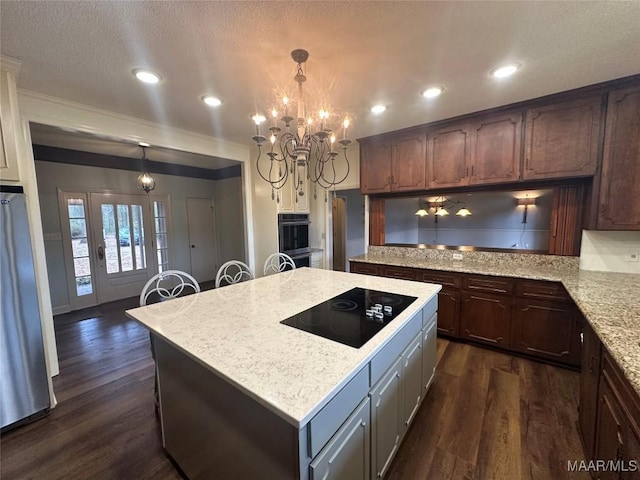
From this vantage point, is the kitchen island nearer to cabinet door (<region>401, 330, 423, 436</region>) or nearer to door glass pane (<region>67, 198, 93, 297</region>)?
cabinet door (<region>401, 330, 423, 436</region>)

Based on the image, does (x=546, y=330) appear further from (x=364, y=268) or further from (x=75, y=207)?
(x=75, y=207)

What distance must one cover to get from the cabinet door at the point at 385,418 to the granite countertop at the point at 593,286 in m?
0.87

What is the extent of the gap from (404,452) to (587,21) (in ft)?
8.93

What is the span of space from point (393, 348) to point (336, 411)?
1.76 feet

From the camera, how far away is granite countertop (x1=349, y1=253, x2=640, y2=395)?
1.13 metres

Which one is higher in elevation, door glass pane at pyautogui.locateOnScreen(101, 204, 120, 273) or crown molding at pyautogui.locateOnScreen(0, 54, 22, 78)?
crown molding at pyautogui.locateOnScreen(0, 54, 22, 78)

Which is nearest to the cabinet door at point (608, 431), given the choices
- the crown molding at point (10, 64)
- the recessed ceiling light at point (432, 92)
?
the recessed ceiling light at point (432, 92)

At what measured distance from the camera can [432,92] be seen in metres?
2.33

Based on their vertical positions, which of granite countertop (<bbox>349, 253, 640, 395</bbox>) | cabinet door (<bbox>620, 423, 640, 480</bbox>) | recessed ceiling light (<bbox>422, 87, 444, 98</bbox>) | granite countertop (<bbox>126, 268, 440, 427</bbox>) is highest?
recessed ceiling light (<bbox>422, 87, 444, 98</bbox>)

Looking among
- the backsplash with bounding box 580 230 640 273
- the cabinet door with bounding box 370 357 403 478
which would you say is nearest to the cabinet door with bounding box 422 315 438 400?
the cabinet door with bounding box 370 357 403 478

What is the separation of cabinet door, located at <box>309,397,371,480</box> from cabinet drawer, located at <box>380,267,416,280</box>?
2222mm

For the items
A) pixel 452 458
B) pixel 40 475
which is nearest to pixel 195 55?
pixel 40 475

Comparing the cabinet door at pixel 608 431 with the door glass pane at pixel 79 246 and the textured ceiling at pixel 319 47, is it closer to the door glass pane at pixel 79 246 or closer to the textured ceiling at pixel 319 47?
the textured ceiling at pixel 319 47

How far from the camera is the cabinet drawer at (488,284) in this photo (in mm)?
2623
